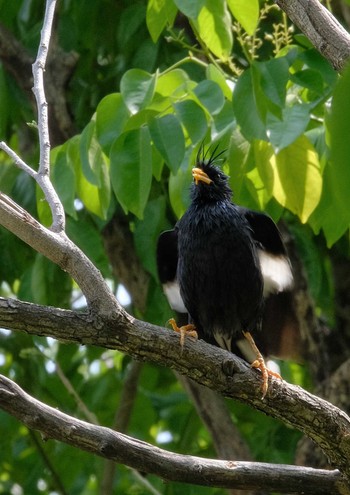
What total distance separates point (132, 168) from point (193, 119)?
325 mm

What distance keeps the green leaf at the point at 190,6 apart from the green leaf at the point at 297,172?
25.6 inches

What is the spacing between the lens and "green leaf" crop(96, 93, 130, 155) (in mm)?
3867

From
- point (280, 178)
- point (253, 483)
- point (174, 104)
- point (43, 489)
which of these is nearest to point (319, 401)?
point (253, 483)

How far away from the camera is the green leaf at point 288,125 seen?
11.0ft

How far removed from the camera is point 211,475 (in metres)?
3.56

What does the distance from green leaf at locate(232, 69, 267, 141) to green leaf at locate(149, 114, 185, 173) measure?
0.83ft

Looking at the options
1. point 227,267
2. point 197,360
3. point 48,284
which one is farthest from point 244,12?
point 48,284

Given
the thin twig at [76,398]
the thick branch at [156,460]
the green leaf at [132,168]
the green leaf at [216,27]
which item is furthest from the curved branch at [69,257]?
the thin twig at [76,398]

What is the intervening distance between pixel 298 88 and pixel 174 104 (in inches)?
24.9

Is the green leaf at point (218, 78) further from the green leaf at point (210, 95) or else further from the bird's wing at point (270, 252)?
the bird's wing at point (270, 252)

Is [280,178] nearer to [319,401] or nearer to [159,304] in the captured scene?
[319,401]

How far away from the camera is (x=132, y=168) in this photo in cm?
370

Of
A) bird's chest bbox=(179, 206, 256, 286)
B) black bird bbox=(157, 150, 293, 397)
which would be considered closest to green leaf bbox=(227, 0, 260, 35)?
black bird bbox=(157, 150, 293, 397)

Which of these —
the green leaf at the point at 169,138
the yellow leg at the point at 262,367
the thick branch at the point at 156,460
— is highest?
the green leaf at the point at 169,138
